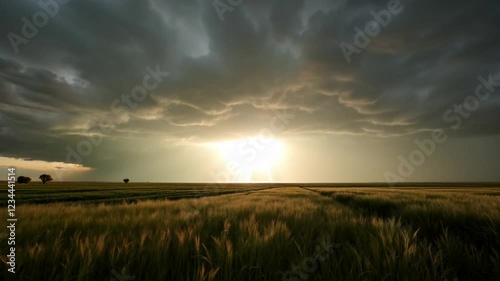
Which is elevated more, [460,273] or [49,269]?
[49,269]

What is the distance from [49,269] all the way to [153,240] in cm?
Result: 90

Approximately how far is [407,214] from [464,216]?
147 centimetres

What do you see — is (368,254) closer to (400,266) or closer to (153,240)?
(400,266)

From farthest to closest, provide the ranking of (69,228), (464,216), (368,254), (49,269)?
(464,216), (69,228), (368,254), (49,269)

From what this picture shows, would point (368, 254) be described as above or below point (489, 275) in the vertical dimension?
above

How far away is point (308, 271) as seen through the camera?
2203 millimetres

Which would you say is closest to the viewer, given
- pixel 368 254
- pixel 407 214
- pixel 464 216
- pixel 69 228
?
pixel 368 254

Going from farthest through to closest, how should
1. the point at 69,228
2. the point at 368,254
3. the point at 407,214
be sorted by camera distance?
the point at 407,214 < the point at 69,228 < the point at 368,254

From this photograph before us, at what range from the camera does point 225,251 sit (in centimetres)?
236

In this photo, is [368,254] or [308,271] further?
[368,254]

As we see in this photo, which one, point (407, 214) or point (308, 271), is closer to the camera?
point (308, 271)

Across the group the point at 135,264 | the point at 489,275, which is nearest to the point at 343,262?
the point at 489,275

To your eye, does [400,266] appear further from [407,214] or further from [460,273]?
[407,214]

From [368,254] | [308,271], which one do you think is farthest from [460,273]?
[308,271]
